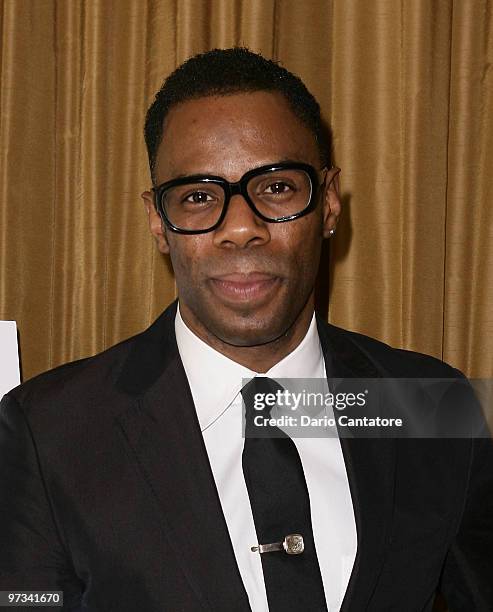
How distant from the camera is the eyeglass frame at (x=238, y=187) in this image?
1.03 metres

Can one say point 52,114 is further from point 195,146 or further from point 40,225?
point 195,146

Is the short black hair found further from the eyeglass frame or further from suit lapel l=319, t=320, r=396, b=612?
suit lapel l=319, t=320, r=396, b=612

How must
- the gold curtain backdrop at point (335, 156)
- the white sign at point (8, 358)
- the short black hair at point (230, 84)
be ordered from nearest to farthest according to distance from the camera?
the short black hair at point (230, 84)
the white sign at point (8, 358)
the gold curtain backdrop at point (335, 156)

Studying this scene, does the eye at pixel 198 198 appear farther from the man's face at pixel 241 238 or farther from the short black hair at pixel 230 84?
the short black hair at pixel 230 84

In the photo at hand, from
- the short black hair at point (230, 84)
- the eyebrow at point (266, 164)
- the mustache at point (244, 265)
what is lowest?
the mustache at point (244, 265)

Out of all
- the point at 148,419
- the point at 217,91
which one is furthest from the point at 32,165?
the point at 148,419

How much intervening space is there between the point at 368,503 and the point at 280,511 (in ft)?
0.41

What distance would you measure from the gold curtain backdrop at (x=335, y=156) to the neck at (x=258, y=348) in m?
0.30

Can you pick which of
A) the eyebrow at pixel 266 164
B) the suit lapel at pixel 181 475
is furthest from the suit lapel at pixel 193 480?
the eyebrow at pixel 266 164

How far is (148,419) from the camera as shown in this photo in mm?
1053

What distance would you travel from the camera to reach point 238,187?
1027 millimetres

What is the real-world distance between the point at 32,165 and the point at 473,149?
0.73 metres

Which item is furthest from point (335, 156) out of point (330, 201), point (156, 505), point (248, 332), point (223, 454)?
point (156, 505)

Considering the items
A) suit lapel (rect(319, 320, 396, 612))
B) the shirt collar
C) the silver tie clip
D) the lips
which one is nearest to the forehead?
the lips
